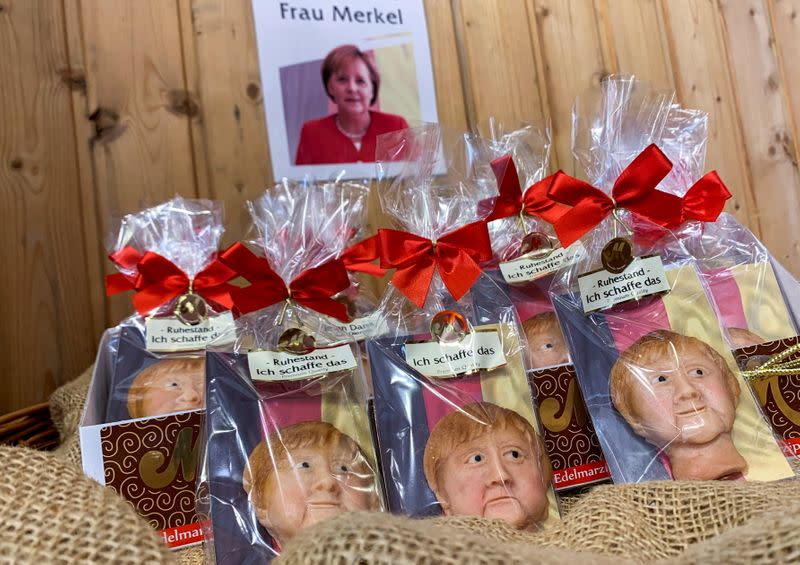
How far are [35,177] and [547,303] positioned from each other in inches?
44.0

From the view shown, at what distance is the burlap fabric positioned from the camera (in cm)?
43

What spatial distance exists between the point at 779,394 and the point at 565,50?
1237 millimetres

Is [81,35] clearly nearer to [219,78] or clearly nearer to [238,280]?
[219,78]

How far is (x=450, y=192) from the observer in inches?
46.0

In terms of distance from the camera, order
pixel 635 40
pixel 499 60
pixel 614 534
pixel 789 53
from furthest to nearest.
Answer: pixel 789 53
pixel 635 40
pixel 499 60
pixel 614 534

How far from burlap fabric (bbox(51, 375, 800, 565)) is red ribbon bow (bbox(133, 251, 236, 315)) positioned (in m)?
0.44

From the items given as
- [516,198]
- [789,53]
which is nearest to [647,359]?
[516,198]

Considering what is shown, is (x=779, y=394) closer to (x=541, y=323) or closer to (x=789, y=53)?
(x=541, y=323)

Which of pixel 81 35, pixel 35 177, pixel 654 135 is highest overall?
pixel 81 35

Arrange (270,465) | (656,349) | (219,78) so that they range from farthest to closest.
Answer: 1. (219,78)
2. (656,349)
3. (270,465)

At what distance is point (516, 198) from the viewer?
1270mm

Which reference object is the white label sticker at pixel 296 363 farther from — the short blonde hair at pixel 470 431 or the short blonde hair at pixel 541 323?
the short blonde hair at pixel 541 323

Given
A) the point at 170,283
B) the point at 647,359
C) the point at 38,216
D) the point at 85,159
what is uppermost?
the point at 85,159

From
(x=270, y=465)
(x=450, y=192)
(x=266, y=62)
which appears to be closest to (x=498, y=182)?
(x=450, y=192)
